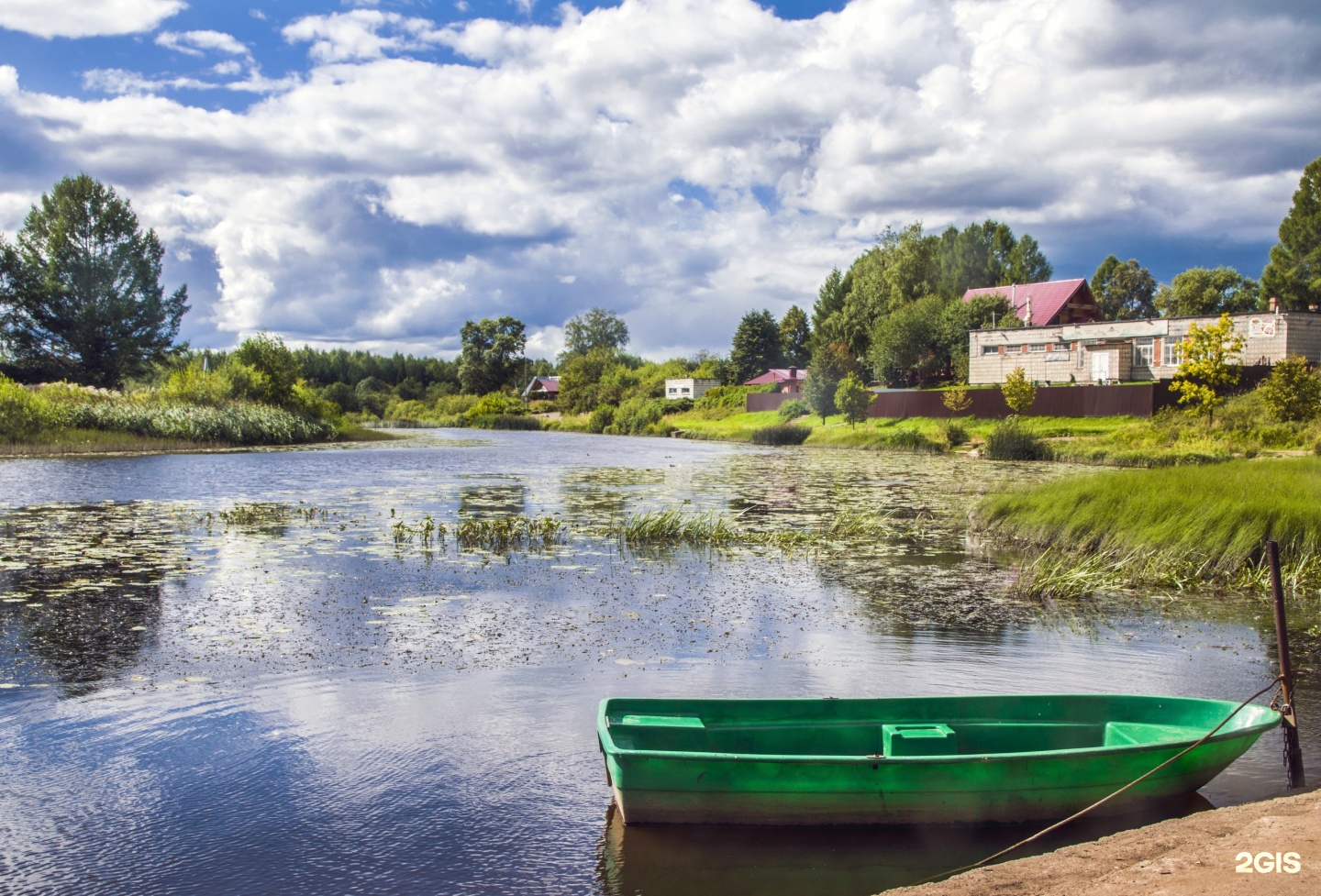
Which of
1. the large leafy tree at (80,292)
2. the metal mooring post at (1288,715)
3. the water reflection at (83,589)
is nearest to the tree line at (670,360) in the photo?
the large leafy tree at (80,292)

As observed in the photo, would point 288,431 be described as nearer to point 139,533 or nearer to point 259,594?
point 139,533

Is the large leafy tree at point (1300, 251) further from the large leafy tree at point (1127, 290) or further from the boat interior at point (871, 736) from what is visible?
the boat interior at point (871, 736)

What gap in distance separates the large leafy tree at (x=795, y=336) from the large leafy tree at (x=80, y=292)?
61397 mm

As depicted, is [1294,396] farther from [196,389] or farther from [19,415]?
[19,415]

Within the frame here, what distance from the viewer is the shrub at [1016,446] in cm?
3909

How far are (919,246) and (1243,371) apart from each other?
42736mm

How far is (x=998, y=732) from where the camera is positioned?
22.5ft

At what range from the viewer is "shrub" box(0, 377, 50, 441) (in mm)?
40281

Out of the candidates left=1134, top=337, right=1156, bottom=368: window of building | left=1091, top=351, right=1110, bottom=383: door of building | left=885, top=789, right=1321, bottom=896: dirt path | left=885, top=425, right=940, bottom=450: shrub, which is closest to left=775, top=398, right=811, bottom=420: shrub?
left=1091, top=351, right=1110, bottom=383: door of building

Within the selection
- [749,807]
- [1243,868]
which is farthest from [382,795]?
[1243,868]

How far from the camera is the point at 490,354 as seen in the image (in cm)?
12238

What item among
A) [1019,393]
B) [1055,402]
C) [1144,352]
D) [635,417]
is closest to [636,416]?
[635,417]

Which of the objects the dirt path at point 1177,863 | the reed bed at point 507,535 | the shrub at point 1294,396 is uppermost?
the shrub at point 1294,396

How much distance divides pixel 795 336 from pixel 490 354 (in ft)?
132
